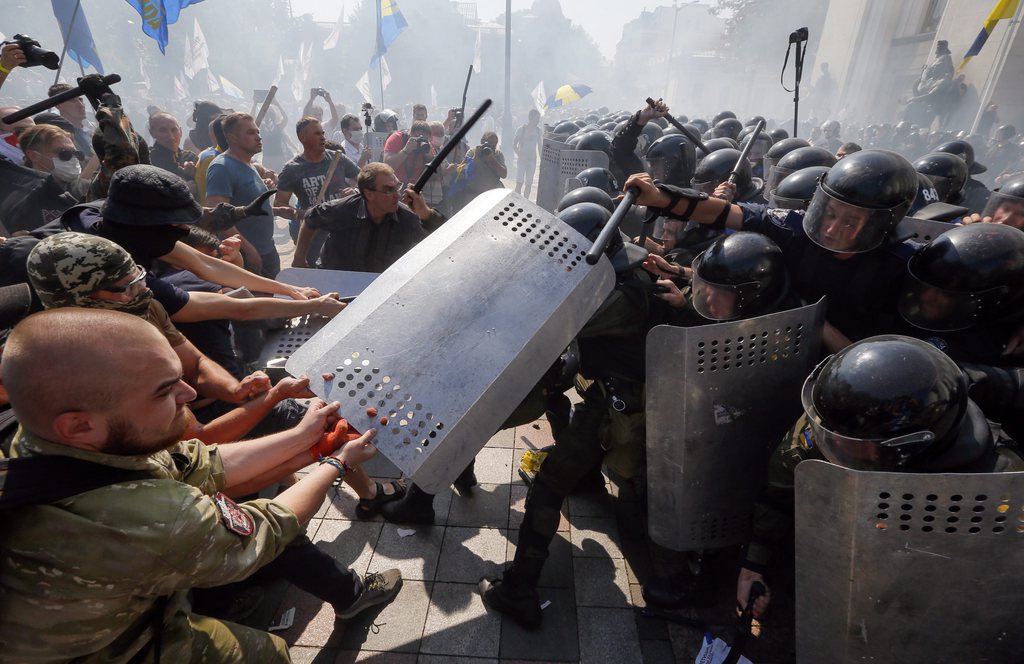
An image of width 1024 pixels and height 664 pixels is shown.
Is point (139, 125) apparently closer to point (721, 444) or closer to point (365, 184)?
point (365, 184)

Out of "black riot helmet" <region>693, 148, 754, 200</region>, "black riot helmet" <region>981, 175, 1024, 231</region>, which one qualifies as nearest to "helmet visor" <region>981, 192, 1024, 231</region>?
"black riot helmet" <region>981, 175, 1024, 231</region>

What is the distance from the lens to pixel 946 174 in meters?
4.99

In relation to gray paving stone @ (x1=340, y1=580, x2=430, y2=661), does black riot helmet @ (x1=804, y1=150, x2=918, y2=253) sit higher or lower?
higher

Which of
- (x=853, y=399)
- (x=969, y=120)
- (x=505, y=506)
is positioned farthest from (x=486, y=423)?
(x=969, y=120)

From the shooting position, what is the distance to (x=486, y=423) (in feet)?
5.77

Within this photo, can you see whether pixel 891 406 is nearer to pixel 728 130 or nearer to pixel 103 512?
pixel 103 512

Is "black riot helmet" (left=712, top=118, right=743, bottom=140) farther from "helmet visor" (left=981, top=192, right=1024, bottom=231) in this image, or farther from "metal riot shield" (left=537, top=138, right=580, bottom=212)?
"helmet visor" (left=981, top=192, right=1024, bottom=231)

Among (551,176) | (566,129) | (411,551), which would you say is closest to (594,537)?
(411,551)

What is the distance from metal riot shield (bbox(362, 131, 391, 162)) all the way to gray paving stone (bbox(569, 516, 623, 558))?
8.66 meters

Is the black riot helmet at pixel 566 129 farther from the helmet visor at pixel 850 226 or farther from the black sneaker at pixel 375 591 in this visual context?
the black sneaker at pixel 375 591

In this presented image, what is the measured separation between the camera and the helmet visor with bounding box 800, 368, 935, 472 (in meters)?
1.64

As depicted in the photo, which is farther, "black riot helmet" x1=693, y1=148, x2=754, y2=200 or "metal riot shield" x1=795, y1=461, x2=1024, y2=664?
"black riot helmet" x1=693, y1=148, x2=754, y2=200

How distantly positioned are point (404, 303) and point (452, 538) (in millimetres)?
1897

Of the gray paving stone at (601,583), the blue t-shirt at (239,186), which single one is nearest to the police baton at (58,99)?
the blue t-shirt at (239,186)
